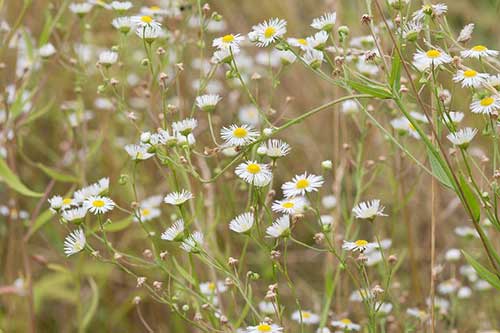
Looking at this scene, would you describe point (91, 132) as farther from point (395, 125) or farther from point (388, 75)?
point (388, 75)

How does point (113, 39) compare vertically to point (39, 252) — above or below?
above

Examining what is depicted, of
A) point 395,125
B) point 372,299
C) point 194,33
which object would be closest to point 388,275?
point 372,299

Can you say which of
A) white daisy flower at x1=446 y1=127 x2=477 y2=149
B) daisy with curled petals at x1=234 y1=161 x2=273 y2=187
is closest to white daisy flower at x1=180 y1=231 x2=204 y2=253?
daisy with curled petals at x1=234 y1=161 x2=273 y2=187

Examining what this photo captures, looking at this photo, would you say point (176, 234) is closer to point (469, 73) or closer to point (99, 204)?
point (99, 204)

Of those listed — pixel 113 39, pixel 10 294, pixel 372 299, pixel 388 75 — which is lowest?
pixel 372 299

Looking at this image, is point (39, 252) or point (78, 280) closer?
point (78, 280)

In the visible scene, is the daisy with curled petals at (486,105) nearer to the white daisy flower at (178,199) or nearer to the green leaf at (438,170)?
the green leaf at (438,170)

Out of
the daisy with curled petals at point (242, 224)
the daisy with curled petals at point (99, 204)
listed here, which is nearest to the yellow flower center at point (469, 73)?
the daisy with curled petals at point (242, 224)
